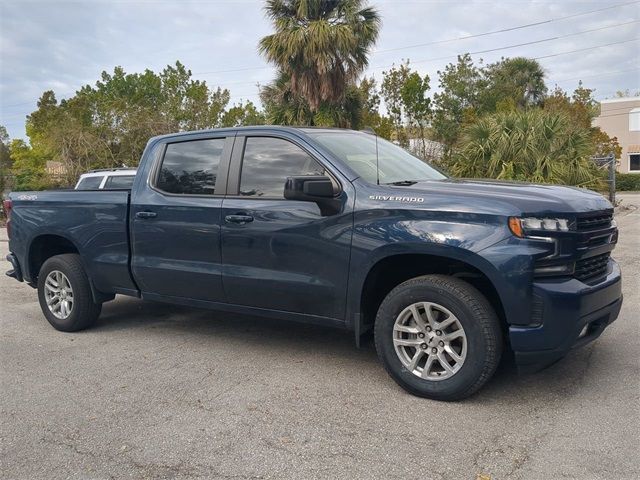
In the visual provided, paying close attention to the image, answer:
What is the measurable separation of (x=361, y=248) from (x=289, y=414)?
124 centimetres

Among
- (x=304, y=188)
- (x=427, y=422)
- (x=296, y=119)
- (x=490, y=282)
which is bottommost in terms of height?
(x=427, y=422)

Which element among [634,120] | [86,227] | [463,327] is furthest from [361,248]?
[634,120]

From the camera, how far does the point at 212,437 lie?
3.64m

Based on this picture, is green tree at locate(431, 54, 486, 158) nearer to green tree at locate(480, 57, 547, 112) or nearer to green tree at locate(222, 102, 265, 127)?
green tree at locate(480, 57, 547, 112)

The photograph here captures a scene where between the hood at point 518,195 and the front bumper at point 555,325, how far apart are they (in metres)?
0.48

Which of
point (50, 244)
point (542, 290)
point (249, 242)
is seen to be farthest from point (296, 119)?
point (542, 290)

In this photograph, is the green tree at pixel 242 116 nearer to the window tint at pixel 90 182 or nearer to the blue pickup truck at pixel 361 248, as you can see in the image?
the window tint at pixel 90 182

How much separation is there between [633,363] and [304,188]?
292cm

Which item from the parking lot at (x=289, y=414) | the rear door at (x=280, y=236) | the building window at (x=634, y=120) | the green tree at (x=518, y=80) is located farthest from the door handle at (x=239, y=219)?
the building window at (x=634, y=120)

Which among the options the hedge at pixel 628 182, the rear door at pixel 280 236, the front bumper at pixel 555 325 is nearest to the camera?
the front bumper at pixel 555 325

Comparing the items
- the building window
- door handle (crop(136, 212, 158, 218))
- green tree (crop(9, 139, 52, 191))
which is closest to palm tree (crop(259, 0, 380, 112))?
green tree (crop(9, 139, 52, 191))

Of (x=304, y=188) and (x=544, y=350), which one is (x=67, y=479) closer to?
(x=304, y=188)

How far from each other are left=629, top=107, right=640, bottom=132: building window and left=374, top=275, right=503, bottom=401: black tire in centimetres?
5024

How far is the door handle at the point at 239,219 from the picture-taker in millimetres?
4816
